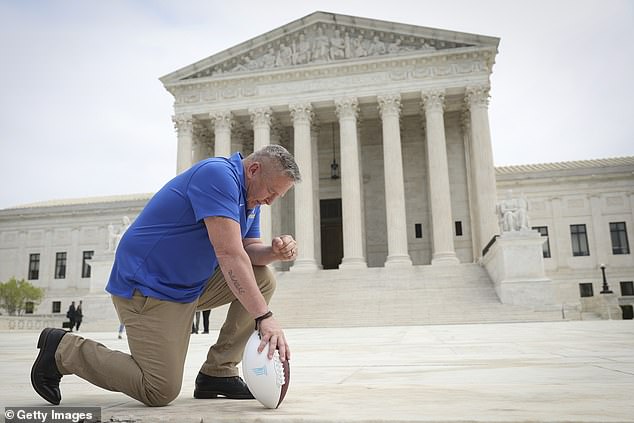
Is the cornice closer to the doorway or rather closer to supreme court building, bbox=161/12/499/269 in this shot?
supreme court building, bbox=161/12/499/269

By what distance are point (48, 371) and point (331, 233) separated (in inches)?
1456

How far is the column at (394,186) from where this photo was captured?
32.5 meters

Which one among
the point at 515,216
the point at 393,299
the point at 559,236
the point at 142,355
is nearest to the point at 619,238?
the point at 559,236

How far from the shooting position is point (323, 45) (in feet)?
119

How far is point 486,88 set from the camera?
33500 millimetres

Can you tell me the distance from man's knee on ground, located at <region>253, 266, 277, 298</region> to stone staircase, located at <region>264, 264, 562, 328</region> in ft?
63.1

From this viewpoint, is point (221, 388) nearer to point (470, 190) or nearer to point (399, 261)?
point (399, 261)

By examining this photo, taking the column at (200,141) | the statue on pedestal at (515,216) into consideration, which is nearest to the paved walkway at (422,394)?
the statue on pedestal at (515,216)

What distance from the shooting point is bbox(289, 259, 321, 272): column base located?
32.6 m

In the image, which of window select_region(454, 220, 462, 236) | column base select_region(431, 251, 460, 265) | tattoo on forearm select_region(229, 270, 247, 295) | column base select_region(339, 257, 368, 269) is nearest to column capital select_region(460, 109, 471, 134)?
window select_region(454, 220, 462, 236)

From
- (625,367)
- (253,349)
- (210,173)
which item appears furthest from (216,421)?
(625,367)

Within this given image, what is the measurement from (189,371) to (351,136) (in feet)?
95.1

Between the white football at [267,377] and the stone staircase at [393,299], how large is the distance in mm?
20074

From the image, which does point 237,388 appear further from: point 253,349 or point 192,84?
point 192,84
